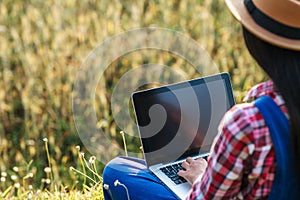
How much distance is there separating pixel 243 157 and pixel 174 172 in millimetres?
595

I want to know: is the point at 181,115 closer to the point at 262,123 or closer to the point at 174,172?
the point at 174,172

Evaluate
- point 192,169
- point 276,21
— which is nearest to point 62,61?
point 192,169

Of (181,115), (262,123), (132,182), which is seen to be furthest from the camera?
(181,115)

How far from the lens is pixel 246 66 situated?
13.1 feet

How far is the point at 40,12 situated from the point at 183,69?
0.82 metres

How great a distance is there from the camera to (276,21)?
58.1 inches

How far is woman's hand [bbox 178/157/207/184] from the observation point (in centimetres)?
189

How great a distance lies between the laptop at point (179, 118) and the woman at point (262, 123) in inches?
20.9

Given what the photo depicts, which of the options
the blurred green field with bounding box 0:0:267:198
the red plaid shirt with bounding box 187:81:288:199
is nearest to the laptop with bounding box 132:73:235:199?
the red plaid shirt with bounding box 187:81:288:199

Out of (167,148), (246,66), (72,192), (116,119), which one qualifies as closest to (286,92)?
(167,148)

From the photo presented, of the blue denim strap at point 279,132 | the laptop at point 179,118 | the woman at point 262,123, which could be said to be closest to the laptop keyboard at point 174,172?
the laptop at point 179,118

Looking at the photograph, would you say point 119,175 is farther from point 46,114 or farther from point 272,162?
point 46,114

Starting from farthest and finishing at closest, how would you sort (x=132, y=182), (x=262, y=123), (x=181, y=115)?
(x=181, y=115) → (x=132, y=182) → (x=262, y=123)

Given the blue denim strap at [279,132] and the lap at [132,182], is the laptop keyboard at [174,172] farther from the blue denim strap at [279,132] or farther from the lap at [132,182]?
the blue denim strap at [279,132]
